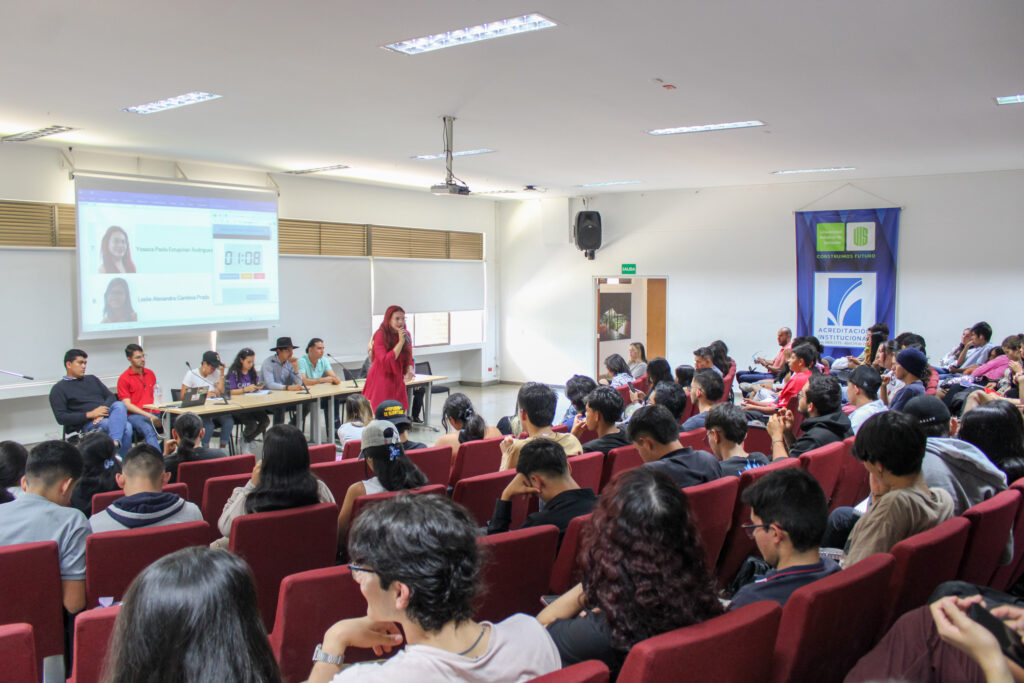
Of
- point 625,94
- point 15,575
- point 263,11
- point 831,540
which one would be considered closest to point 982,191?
point 625,94

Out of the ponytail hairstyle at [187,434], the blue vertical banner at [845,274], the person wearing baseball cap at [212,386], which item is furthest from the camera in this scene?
the blue vertical banner at [845,274]

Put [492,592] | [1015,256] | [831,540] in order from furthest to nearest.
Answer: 1. [1015,256]
2. [831,540]
3. [492,592]

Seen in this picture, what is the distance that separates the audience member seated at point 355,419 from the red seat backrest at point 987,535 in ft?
12.8

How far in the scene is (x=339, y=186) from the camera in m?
11.3

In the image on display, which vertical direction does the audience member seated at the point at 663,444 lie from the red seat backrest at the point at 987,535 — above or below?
above

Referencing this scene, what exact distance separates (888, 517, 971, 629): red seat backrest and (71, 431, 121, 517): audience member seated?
377 cm

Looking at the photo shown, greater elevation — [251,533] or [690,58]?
[690,58]

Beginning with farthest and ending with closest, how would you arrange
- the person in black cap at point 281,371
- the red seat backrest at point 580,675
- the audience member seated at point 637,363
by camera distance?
the person in black cap at point 281,371 < the audience member seated at point 637,363 < the red seat backrest at point 580,675

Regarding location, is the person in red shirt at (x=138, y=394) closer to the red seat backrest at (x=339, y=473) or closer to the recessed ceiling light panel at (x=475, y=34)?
the red seat backrest at (x=339, y=473)

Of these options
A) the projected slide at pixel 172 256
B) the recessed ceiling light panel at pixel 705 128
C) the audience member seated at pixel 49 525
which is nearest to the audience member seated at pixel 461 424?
the audience member seated at pixel 49 525

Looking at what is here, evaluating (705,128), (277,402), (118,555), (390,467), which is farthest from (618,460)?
(277,402)

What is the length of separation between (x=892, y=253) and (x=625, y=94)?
21.9 ft

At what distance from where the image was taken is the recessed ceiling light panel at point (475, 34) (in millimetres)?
4090

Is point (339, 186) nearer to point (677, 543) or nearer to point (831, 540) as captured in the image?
point (831, 540)
